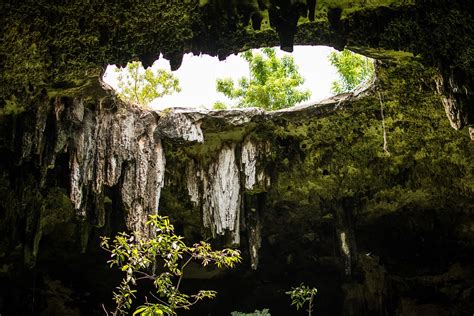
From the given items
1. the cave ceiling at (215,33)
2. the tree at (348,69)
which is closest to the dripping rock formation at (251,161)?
the cave ceiling at (215,33)

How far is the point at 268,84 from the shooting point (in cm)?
1530

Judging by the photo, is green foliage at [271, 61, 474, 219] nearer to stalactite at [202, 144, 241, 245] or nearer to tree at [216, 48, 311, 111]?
stalactite at [202, 144, 241, 245]

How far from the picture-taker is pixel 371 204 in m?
→ 10.0

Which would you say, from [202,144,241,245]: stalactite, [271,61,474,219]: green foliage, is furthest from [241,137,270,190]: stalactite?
[271,61,474,219]: green foliage

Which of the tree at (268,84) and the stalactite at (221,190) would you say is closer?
the stalactite at (221,190)

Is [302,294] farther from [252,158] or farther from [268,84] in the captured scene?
[268,84]

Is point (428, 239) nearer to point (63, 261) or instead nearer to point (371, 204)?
point (371, 204)

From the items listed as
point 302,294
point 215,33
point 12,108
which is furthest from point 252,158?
point 302,294

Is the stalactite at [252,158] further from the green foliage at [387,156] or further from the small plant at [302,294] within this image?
the small plant at [302,294]

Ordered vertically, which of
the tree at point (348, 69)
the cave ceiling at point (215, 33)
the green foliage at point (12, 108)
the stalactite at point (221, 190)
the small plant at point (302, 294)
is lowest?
the small plant at point (302, 294)

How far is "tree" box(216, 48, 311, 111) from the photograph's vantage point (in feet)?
50.1

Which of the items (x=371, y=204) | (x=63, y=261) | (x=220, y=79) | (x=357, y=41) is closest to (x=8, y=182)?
(x=63, y=261)

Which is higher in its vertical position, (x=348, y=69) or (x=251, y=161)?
(x=348, y=69)

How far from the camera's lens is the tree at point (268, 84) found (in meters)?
15.3
